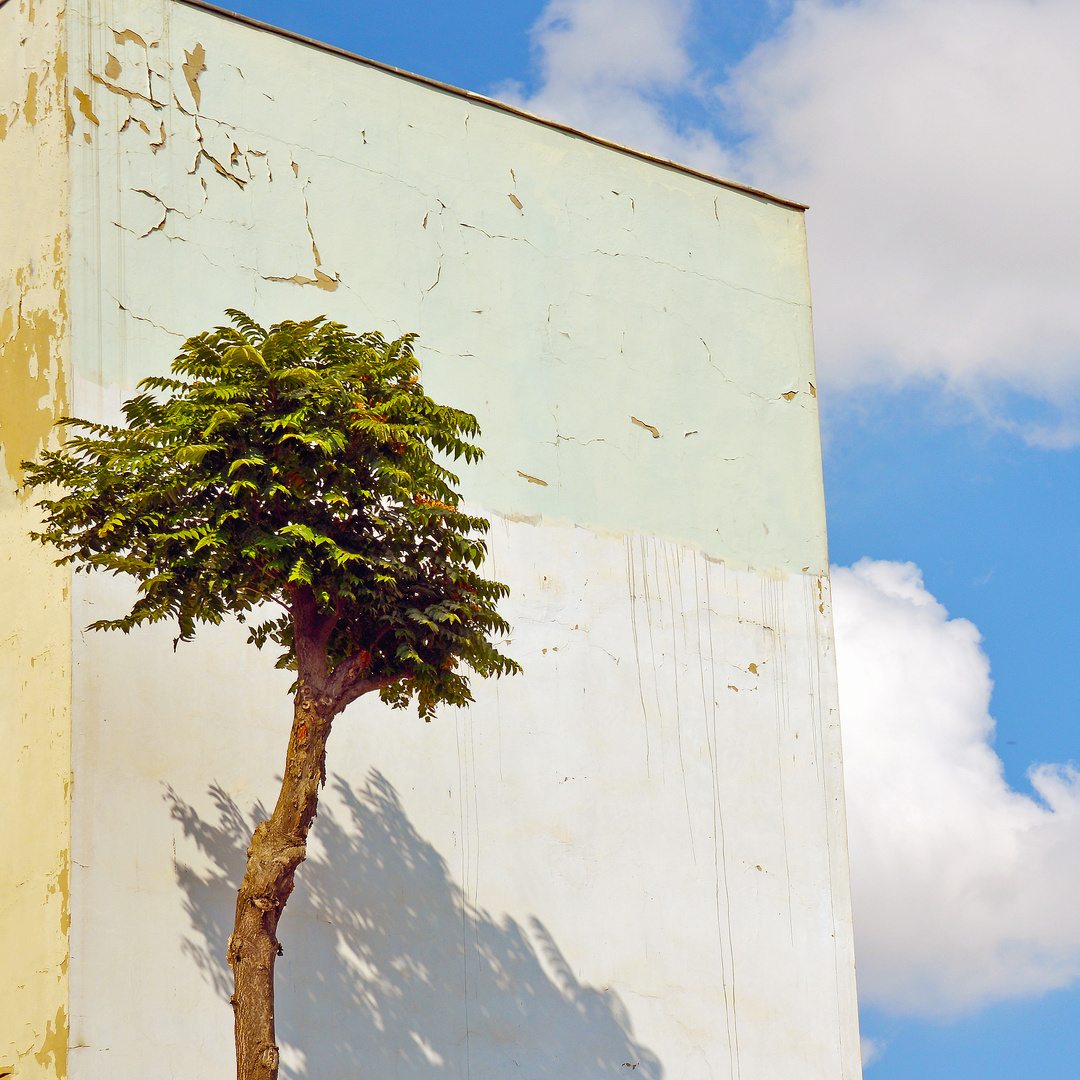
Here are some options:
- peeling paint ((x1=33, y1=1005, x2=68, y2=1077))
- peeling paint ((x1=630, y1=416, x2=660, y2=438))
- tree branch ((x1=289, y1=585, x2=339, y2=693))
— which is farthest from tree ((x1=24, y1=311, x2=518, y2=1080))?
peeling paint ((x1=630, y1=416, x2=660, y2=438))

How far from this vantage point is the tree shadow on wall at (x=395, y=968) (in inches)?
318

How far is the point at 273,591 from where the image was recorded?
22.8 feet

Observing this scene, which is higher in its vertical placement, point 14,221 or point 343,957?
point 14,221

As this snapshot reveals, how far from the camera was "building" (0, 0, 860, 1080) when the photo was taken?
308 inches

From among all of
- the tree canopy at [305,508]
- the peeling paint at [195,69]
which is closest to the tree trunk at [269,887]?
the tree canopy at [305,508]

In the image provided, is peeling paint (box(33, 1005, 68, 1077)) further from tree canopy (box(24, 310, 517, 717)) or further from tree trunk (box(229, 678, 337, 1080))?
tree canopy (box(24, 310, 517, 717))

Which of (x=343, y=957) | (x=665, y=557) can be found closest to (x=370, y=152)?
(x=665, y=557)

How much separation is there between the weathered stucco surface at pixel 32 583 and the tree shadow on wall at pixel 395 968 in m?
0.70

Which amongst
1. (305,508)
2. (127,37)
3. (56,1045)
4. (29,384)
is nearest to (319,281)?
(127,37)

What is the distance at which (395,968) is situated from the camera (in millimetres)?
8586

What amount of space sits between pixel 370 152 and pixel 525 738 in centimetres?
390

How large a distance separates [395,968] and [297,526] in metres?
3.17

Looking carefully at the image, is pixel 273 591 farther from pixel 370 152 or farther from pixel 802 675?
pixel 802 675

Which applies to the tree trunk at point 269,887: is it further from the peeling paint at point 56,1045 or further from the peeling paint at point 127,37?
the peeling paint at point 127,37
